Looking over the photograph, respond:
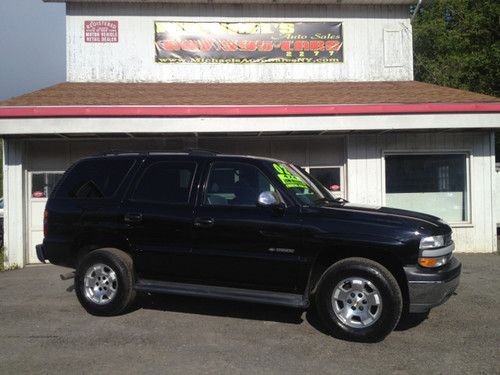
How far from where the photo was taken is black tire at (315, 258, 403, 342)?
184 inches

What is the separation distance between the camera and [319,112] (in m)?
8.66

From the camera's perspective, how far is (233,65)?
11.6 meters

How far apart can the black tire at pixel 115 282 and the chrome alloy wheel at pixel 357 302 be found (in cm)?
236

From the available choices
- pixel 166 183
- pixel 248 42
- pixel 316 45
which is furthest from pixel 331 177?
pixel 166 183

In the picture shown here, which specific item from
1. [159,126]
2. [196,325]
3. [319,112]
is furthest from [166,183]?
[319,112]

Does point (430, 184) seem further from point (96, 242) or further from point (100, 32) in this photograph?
point (100, 32)

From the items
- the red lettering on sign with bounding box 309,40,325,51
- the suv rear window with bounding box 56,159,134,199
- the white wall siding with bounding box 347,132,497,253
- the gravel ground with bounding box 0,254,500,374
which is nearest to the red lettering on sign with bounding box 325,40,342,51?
the red lettering on sign with bounding box 309,40,325,51

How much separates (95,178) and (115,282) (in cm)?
133

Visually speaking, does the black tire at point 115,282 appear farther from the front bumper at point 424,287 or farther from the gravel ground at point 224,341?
the front bumper at point 424,287

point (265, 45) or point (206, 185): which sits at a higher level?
point (265, 45)

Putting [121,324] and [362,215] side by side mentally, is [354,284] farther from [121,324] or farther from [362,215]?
[121,324]

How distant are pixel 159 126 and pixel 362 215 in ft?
15.4

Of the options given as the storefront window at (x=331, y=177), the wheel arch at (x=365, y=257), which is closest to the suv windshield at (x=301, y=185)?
the wheel arch at (x=365, y=257)

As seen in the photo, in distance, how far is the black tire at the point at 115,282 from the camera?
5527 millimetres
